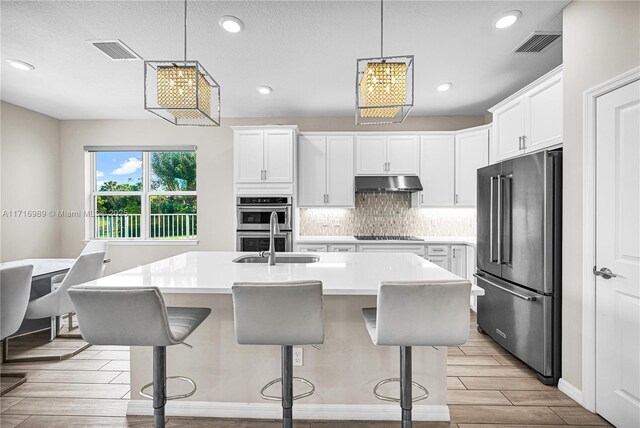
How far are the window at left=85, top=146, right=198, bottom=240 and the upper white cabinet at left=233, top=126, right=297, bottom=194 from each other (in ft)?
4.01

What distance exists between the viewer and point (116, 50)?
3.17 meters

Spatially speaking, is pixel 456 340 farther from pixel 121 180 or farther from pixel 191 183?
pixel 121 180

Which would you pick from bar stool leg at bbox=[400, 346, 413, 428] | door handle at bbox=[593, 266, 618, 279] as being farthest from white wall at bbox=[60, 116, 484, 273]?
bar stool leg at bbox=[400, 346, 413, 428]

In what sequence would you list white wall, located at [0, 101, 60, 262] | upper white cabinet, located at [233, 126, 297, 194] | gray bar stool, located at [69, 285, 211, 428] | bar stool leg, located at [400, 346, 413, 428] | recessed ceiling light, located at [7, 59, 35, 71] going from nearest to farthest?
1. gray bar stool, located at [69, 285, 211, 428]
2. bar stool leg, located at [400, 346, 413, 428]
3. recessed ceiling light, located at [7, 59, 35, 71]
4. white wall, located at [0, 101, 60, 262]
5. upper white cabinet, located at [233, 126, 297, 194]

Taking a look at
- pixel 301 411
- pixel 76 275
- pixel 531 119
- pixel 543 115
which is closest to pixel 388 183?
pixel 531 119

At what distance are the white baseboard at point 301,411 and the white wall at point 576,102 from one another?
3.49 feet

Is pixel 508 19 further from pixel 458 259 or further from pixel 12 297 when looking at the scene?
pixel 12 297

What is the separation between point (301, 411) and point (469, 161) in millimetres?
3874

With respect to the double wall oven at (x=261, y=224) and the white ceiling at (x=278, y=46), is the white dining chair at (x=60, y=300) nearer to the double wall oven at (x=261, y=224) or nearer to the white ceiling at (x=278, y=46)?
the double wall oven at (x=261, y=224)

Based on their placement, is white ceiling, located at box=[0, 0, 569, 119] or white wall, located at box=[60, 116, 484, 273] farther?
white wall, located at box=[60, 116, 484, 273]

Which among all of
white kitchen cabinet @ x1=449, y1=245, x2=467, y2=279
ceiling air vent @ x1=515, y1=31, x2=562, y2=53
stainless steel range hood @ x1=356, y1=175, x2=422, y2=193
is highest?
ceiling air vent @ x1=515, y1=31, x2=562, y2=53

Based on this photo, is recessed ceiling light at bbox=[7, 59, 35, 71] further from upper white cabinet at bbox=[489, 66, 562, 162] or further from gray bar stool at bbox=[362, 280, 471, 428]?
upper white cabinet at bbox=[489, 66, 562, 162]

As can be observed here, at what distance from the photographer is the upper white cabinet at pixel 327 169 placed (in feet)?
16.2

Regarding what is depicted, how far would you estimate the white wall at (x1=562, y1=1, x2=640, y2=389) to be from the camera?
2.14 metres
